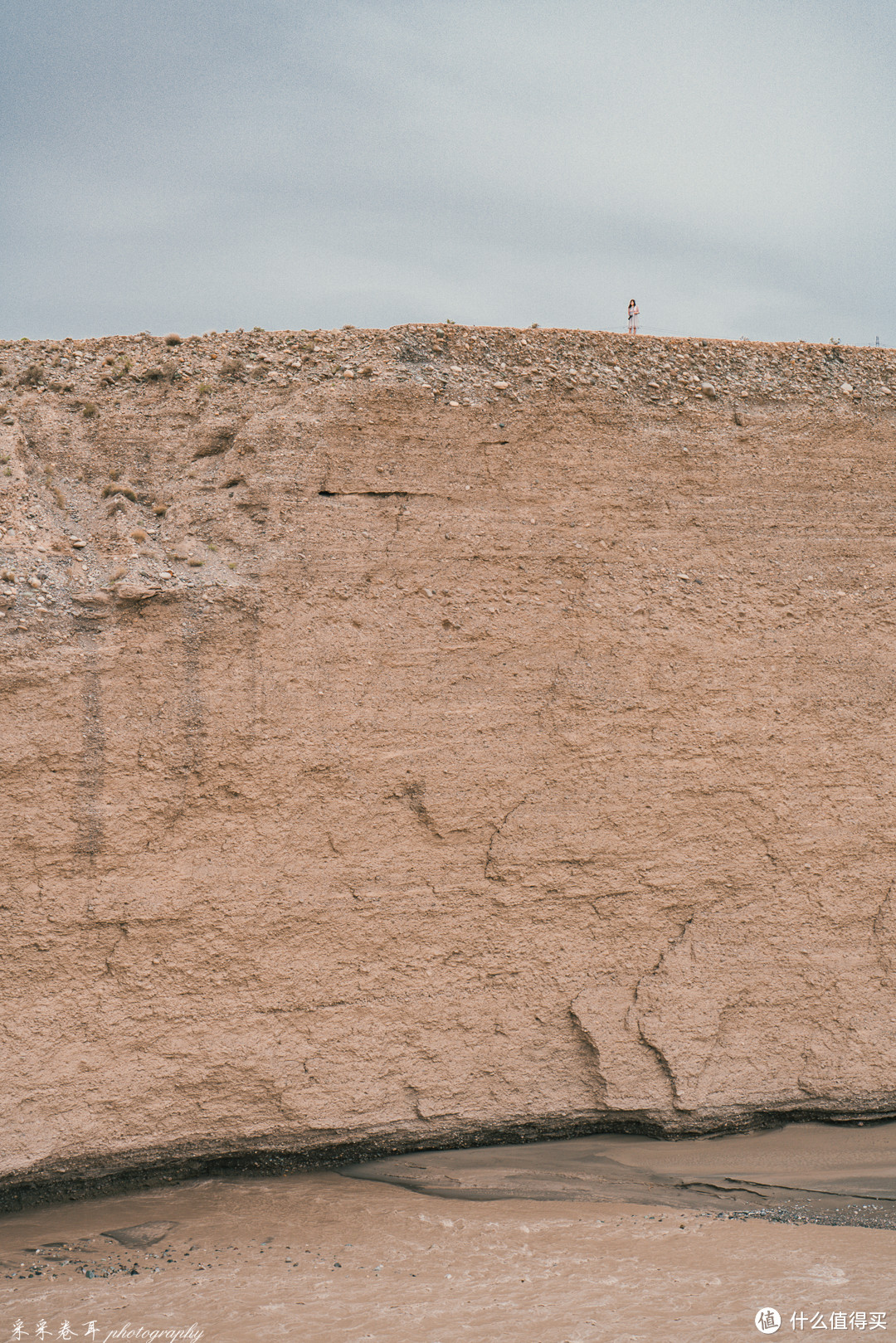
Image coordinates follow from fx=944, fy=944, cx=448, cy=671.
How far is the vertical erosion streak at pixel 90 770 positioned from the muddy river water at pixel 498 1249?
1286 mm

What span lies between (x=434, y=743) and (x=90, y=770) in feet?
4.14

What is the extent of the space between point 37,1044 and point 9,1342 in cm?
90

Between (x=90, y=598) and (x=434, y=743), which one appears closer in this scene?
(x=90, y=598)

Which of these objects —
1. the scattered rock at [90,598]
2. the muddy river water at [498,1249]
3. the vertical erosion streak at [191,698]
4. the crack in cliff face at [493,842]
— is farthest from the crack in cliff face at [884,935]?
the scattered rock at [90,598]

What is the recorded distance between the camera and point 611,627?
150 inches

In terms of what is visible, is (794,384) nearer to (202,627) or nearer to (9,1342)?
(202,627)

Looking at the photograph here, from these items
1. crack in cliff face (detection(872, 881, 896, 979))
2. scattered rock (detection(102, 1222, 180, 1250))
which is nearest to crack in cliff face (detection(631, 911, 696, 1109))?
crack in cliff face (detection(872, 881, 896, 979))

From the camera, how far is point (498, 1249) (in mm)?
3100

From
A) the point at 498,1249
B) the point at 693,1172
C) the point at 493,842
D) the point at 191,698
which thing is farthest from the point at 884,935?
the point at 191,698

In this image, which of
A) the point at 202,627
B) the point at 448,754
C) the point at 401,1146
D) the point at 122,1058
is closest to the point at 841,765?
the point at 448,754

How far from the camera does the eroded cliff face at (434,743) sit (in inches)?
134

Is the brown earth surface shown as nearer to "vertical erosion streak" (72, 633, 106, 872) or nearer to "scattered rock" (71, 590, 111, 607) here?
"vertical erosion streak" (72, 633, 106, 872)

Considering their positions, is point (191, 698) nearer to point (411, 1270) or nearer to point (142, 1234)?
point (142, 1234)

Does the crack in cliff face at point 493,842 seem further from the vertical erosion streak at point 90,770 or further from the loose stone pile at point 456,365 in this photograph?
the loose stone pile at point 456,365
